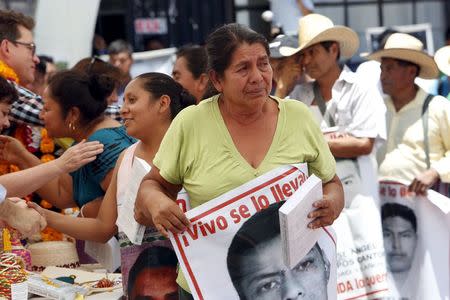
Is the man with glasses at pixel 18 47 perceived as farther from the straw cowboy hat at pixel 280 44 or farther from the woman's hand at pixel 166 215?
the woman's hand at pixel 166 215

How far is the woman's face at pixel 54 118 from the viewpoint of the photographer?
588cm

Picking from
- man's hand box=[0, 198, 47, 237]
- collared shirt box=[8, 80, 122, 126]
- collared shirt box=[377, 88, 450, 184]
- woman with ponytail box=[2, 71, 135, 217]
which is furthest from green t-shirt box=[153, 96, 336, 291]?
collared shirt box=[377, 88, 450, 184]

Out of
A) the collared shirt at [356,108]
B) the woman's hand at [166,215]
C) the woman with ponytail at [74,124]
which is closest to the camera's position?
the woman's hand at [166,215]

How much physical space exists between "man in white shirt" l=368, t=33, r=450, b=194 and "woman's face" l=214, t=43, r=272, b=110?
2964 millimetres

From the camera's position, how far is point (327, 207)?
12.9 ft

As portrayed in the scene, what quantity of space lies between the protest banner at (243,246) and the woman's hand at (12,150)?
6.58 feet

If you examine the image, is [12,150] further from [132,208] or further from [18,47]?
[132,208]

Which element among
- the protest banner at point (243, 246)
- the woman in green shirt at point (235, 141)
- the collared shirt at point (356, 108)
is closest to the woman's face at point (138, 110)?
the woman in green shirt at point (235, 141)

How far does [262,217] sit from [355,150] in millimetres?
2688

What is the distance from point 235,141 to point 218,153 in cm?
8

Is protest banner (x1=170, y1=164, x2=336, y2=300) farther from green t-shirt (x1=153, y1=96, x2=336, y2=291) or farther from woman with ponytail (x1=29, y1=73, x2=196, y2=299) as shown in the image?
woman with ponytail (x1=29, y1=73, x2=196, y2=299)

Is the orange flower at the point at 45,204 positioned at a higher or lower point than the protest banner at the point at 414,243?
higher

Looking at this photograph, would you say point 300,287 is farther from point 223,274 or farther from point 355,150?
point 355,150

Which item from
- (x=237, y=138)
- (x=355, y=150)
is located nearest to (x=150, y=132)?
(x=237, y=138)
